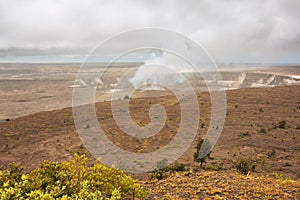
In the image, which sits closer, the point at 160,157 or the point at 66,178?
the point at 66,178

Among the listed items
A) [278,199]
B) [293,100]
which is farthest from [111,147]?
[293,100]

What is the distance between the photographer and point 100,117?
115 ft

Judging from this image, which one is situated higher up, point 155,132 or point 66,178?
point 66,178

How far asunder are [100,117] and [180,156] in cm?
1633

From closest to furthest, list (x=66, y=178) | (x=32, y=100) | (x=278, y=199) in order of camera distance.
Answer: (x=66, y=178) < (x=278, y=199) < (x=32, y=100)

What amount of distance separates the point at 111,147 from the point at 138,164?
211 inches

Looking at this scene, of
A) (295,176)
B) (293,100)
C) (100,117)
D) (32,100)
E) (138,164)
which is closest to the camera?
(295,176)

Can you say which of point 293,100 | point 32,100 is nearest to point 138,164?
point 293,100

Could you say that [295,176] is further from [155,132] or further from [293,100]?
[293,100]

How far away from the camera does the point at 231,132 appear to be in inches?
1095

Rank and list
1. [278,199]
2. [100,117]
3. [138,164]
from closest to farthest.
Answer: [278,199] < [138,164] < [100,117]

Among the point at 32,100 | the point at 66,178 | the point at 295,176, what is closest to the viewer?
the point at 66,178

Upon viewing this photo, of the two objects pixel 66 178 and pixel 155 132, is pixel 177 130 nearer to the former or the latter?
pixel 155 132

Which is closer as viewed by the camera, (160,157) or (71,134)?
(160,157)
